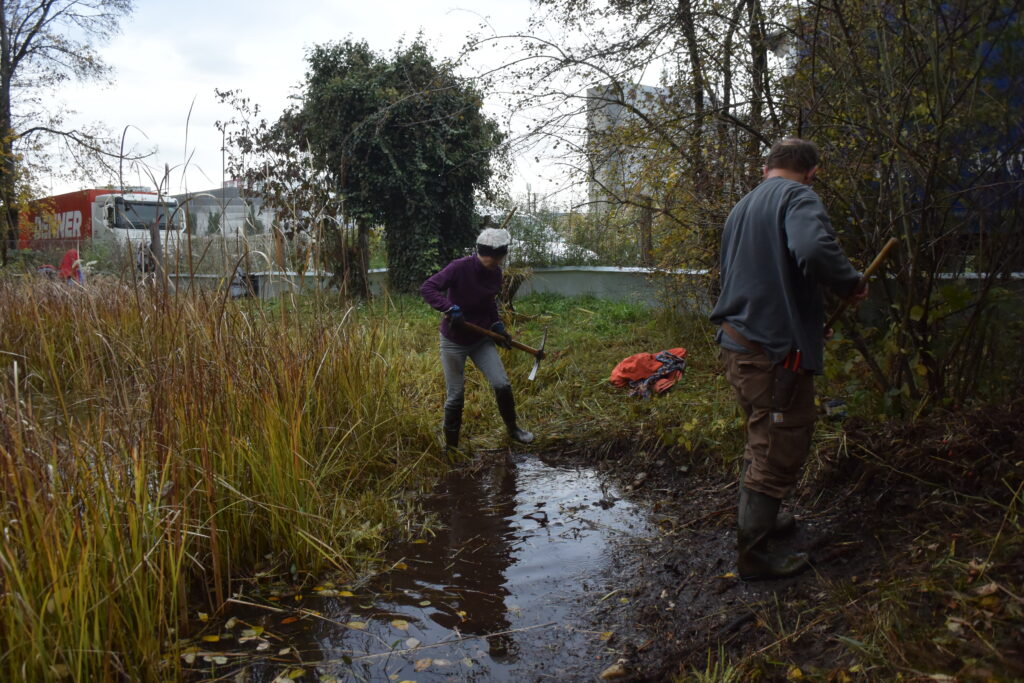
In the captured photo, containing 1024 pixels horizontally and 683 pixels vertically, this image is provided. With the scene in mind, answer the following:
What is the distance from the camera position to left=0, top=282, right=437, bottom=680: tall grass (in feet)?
8.62

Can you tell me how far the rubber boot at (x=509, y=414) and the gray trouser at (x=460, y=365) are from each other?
6 centimetres

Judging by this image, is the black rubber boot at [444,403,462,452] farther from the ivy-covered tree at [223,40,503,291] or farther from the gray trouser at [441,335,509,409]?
the ivy-covered tree at [223,40,503,291]

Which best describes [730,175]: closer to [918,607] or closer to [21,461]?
[918,607]

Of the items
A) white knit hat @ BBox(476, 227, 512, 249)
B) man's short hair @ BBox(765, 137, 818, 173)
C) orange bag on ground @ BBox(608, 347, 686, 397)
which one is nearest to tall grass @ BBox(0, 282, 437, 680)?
white knit hat @ BBox(476, 227, 512, 249)

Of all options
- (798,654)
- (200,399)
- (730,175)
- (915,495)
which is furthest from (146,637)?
(730,175)

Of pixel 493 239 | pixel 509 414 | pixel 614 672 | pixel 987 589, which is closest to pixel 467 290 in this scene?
pixel 493 239

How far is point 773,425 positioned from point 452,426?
9.98 ft

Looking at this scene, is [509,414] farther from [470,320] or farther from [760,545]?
[760,545]

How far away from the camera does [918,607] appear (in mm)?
2881

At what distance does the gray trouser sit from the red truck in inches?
84.4

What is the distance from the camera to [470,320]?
238 inches

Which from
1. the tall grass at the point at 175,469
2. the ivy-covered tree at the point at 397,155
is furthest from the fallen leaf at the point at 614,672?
the ivy-covered tree at the point at 397,155

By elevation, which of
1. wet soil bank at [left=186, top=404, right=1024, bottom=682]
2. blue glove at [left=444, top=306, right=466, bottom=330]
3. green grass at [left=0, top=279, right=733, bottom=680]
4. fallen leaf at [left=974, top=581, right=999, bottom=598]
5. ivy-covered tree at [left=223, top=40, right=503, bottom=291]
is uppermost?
ivy-covered tree at [left=223, top=40, right=503, bottom=291]

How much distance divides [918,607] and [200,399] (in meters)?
3.08
